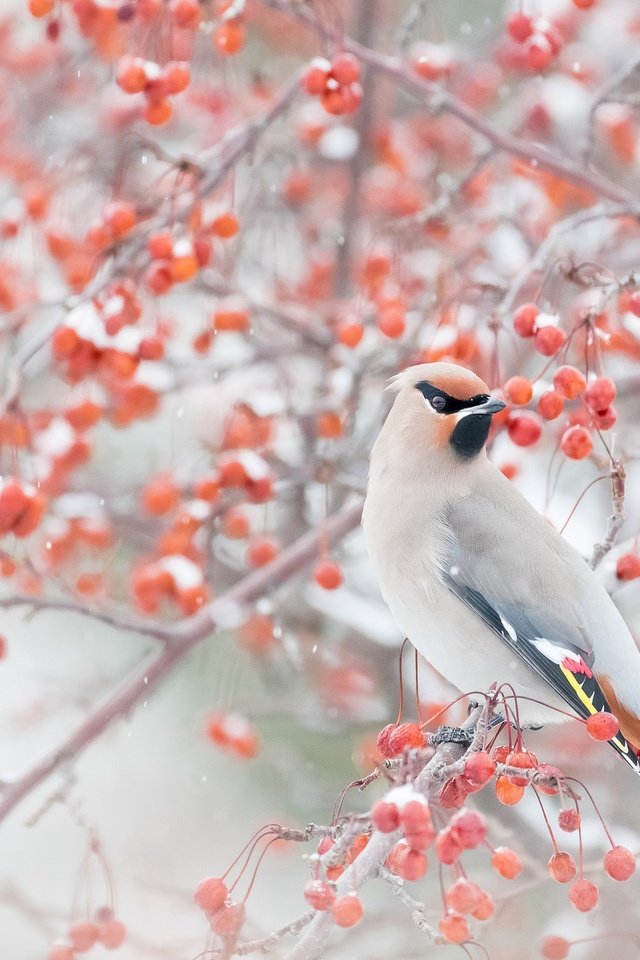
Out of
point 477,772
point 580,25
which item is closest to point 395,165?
point 580,25

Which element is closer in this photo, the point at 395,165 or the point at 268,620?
the point at 268,620

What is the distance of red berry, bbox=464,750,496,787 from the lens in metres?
1.48

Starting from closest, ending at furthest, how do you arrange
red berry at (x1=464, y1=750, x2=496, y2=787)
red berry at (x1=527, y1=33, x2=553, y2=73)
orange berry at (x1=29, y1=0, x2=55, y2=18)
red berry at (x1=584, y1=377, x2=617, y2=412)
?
red berry at (x1=464, y1=750, x2=496, y2=787)
red berry at (x1=584, y1=377, x2=617, y2=412)
orange berry at (x1=29, y1=0, x2=55, y2=18)
red berry at (x1=527, y1=33, x2=553, y2=73)

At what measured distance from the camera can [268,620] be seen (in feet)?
10.7

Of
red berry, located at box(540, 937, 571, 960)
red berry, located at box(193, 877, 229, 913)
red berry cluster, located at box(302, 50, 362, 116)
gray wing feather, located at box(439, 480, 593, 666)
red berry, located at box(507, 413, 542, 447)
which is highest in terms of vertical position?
red berry cluster, located at box(302, 50, 362, 116)

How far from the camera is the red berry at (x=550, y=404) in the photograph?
196 cm

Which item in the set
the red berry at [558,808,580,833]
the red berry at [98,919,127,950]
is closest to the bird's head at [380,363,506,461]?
the red berry at [558,808,580,833]

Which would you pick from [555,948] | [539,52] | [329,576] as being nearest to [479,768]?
[555,948]

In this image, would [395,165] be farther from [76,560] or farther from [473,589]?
[473,589]

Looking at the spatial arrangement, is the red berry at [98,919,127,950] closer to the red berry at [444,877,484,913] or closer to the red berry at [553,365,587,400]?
the red berry at [444,877,484,913]

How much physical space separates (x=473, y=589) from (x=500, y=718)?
233mm

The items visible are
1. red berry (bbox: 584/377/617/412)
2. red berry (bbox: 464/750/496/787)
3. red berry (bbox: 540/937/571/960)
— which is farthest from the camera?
red berry (bbox: 540/937/571/960)

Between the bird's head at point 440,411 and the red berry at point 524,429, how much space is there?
47 mm

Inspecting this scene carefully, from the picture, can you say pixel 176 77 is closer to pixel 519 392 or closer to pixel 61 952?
pixel 519 392
